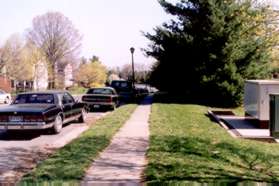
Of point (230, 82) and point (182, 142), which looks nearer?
point (182, 142)

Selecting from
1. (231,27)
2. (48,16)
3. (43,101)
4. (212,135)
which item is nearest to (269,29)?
(231,27)

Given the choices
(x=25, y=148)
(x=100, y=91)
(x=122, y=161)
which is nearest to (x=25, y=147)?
(x=25, y=148)

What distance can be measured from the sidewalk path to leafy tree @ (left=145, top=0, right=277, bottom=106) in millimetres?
16241

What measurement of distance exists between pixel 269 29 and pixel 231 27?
4.30m

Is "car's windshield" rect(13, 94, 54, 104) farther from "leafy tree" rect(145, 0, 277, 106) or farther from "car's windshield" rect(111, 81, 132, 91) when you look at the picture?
"car's windshield" rect(111, 81, 132, 91)

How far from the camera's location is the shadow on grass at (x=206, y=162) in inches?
320

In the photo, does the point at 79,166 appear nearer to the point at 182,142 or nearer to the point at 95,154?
the point at 95,154

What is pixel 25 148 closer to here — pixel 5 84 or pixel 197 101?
pixel 197 101

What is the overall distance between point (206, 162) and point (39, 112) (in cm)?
641

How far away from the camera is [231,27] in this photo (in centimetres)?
2930

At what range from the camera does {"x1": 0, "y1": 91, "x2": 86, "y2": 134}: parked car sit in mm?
13906

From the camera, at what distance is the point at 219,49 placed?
2953 cm

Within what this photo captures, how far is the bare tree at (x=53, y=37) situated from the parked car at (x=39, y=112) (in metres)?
46.7

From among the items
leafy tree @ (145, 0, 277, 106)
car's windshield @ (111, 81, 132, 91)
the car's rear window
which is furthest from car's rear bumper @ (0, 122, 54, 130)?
car's windshield @ (111, 81, 132, 91)
